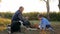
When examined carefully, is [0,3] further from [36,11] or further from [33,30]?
[33,30]

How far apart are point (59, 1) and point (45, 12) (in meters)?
2.61

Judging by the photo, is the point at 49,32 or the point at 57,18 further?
the point at 57,18

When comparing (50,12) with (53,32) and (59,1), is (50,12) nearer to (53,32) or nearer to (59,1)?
(59,1)

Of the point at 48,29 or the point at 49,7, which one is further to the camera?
the point at 49,7

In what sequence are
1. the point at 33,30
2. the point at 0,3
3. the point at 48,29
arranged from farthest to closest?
the point at 0,3 → the point at 33,30 → the point at 48,29

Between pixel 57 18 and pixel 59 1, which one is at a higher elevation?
pixel 59 1

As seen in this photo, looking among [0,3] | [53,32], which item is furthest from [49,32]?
[0,3]

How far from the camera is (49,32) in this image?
37.7ft

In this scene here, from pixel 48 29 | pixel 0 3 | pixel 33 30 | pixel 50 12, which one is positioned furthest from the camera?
pixel 50 12

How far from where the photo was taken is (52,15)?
119 ft

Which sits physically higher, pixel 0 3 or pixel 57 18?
pixel 0 3

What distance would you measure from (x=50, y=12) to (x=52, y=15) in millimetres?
777

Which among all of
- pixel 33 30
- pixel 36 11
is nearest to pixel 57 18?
pixel 36 11

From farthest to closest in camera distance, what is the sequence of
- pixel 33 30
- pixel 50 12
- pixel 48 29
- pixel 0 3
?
pixel 50 12 → pixel 0 3 → pixel 33 30 → pixel 48 29
